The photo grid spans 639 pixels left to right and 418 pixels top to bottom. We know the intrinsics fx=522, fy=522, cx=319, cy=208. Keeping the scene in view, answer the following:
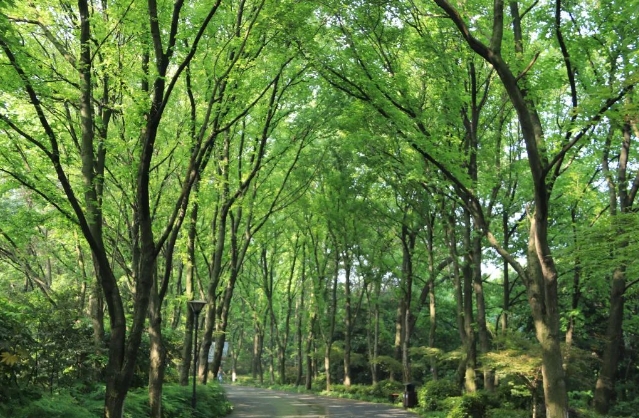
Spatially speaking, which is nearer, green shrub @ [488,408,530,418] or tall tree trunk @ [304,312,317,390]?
green shrub @ [488,408,530,418]

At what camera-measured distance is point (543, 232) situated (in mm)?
8977

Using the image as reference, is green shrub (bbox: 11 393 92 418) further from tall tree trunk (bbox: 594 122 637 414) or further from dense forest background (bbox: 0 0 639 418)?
tall tree trunk (bbox: 594 122 637 414)

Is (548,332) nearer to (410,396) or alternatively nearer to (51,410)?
(51,410)

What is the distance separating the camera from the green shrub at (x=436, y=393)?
1766cm

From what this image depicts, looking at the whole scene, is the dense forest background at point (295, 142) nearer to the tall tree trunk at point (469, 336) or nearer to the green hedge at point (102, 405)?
the tall tree trunk at point (469, 336)

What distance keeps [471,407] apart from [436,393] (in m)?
3.65

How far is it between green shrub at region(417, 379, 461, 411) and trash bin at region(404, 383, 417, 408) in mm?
1193

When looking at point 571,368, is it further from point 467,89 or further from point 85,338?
point 85,338

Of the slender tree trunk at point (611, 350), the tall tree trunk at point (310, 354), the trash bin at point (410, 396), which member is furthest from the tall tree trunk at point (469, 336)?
the tall tree trunk at point (310, 354)

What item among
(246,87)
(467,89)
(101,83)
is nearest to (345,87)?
(246,87)

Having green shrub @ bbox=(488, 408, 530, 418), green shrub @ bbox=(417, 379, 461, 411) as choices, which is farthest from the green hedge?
green shrub @ bbox=(488, 408, 530, 418)

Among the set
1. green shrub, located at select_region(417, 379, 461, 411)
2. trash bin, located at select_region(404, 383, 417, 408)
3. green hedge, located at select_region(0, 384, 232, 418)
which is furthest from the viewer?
trash bin, located at select_region(404, 383, 417, 408)

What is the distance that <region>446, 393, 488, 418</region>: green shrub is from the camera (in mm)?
14195

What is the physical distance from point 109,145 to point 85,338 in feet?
18.5
